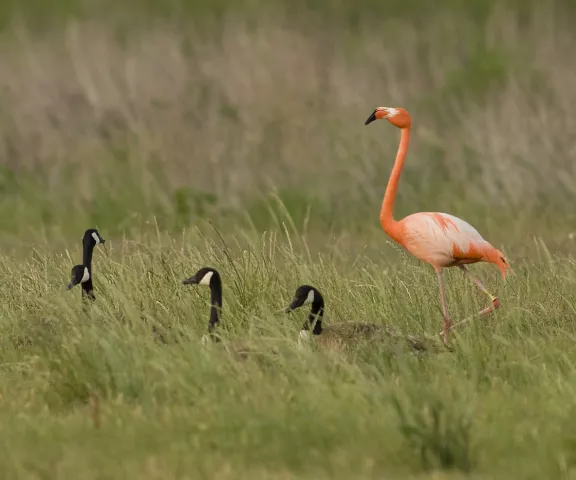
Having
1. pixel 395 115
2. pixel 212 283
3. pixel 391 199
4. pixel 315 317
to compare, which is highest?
pixel 395 115

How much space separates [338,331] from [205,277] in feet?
3.42

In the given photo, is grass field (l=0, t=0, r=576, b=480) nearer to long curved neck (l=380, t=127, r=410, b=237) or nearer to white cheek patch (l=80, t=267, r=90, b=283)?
white cheek patch (l=80, t=267, r=90, b=283)

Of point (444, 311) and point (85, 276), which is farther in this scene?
point (85, 276)

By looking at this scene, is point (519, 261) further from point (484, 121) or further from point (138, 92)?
point (138, 92)

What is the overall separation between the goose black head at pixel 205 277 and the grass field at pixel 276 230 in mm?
278

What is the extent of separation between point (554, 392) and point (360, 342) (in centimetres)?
153

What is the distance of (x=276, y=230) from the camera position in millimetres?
11422

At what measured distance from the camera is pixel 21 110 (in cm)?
2083

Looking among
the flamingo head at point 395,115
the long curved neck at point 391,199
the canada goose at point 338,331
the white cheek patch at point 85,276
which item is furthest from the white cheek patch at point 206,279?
the flamingo head at point 395,115

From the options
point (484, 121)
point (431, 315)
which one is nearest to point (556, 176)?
point (484, 121)

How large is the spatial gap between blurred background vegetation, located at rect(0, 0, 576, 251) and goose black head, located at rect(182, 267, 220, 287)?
8.35m

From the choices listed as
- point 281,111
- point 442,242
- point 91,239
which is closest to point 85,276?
point 91,239

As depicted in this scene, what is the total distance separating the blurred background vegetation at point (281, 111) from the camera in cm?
1869

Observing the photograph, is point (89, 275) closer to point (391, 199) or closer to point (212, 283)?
point (212, 283)
